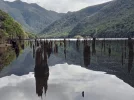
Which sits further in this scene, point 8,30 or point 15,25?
point 15,25

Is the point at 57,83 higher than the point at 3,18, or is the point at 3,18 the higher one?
the point at 3,18

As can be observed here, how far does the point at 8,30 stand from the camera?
469 feet

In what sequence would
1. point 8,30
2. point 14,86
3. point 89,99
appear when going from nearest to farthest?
point 89,99 → point 14,86 → point 8,30

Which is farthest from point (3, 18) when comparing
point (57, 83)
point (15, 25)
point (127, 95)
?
point (127, 95)

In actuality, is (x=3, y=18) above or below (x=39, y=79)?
above

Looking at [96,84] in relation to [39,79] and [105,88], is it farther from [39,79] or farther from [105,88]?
[39,79]

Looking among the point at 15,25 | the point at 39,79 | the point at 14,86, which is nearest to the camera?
the point at 39,79

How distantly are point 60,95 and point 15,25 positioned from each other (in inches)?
5231

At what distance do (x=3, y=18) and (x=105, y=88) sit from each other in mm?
124600

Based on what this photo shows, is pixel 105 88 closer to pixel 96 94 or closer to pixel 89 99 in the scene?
pixel 96 94

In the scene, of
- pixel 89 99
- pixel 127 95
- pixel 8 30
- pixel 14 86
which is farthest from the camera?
pixel 8 30

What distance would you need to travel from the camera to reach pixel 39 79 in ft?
111

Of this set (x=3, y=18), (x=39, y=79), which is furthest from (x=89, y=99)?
(x=3, y=18)

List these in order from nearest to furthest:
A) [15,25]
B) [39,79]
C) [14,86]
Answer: [39,79]
[14,86]
[15,25]
